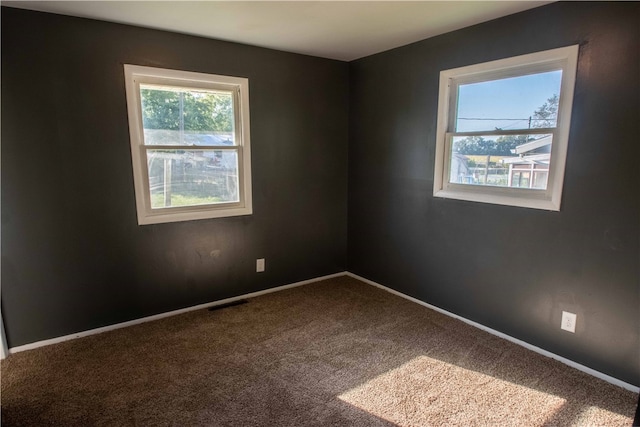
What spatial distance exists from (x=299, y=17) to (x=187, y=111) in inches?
46.9

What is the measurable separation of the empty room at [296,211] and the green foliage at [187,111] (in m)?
0.02

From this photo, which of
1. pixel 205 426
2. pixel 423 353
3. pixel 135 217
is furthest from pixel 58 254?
pixel 423 353

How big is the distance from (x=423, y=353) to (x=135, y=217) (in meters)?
2.38

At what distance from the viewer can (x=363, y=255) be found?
150 inches

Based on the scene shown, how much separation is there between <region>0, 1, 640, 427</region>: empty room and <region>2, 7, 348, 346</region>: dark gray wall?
1cm

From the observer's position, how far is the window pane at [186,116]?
2760mm

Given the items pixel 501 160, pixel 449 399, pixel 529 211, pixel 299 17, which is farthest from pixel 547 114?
pixel 449 399

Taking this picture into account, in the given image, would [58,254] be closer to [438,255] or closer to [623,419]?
[438,255]

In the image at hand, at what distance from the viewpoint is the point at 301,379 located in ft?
7.10

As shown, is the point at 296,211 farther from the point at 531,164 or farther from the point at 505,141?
the point at 531,164

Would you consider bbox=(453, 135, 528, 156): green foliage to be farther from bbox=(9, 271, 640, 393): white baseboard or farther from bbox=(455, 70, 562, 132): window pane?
bbox=(9, 271, 640, 393): white baseboard

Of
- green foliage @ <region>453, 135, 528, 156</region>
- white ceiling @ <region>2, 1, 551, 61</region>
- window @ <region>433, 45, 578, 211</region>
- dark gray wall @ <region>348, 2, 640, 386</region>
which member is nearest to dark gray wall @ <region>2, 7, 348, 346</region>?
white ceiling @ <region>2, 1, 551, 61</region>

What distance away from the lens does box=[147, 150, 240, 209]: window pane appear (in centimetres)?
285

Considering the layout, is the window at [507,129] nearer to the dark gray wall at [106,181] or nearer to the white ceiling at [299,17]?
the white ceiling at [299,17]
